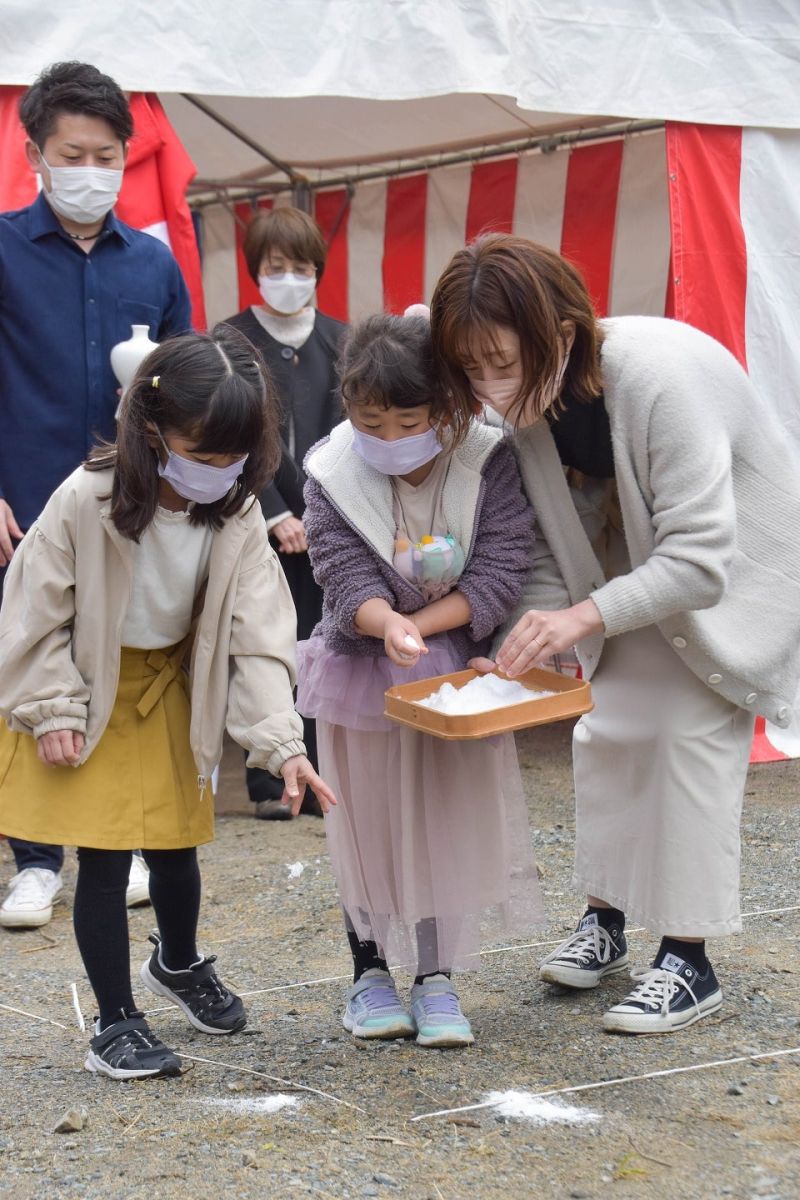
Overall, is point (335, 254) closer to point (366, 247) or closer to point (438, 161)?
point (366, 247)

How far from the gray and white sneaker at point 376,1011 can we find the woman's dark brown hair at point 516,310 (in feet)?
3.46

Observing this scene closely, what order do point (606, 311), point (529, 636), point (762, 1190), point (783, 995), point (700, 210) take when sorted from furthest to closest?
1. point (606, 311)
2. point (700, 210)
3. point (783, 995)
4. point (529, 636)
5. point (762, 1190)

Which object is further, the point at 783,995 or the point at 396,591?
the point at 783,995

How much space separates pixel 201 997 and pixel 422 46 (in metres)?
2.68

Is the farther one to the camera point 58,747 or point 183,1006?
point 183,1006

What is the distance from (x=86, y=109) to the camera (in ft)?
10.5

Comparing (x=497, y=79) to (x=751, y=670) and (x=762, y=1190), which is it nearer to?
(x=751, y=670)

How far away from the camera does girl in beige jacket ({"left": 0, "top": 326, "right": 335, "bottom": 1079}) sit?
7.43ft

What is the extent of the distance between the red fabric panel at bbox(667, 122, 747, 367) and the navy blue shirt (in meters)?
1.76

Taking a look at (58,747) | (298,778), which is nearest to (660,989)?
(298,778)

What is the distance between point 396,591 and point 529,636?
281 mm

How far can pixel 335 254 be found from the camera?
639cm

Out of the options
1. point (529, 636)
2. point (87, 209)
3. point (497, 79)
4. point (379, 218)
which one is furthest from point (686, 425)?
point (379, 218)

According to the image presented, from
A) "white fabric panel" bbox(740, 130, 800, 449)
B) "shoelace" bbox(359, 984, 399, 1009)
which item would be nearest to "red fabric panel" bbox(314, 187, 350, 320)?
"white fabric panel" bbox(740, 130, 800, 449)
